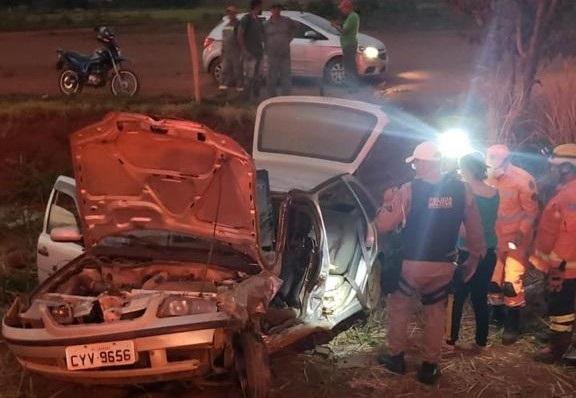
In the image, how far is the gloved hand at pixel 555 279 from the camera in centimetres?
594

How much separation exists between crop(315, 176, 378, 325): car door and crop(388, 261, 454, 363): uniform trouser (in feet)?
1.87

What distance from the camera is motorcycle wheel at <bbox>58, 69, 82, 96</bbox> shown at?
14328mm

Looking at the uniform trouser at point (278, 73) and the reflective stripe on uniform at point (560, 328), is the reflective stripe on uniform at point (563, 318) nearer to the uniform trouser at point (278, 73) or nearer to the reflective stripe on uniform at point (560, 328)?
the reflective stripe on uniform at point (560, 328)

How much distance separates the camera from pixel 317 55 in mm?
15836

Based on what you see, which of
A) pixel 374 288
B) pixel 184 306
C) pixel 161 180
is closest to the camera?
pixel 184 306

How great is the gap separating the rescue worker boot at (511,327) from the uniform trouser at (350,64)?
8.08 metres

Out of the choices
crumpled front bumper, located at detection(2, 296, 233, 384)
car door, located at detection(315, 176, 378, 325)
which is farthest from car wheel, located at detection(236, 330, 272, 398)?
car door, located at detection(315, 176, 378, 325)

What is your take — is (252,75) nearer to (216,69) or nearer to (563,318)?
(216,69)

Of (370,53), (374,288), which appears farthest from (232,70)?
(374,288)

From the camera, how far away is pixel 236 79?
14422 millimetres

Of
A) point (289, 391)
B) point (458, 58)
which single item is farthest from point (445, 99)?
point (289, 391)

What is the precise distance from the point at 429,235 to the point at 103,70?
990 cm

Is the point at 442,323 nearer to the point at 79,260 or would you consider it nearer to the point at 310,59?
→ the point at 79,260

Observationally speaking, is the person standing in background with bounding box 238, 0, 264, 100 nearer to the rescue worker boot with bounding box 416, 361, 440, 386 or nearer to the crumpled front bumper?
the rescue worker boot with bounding box 416, 361, 440, 386
